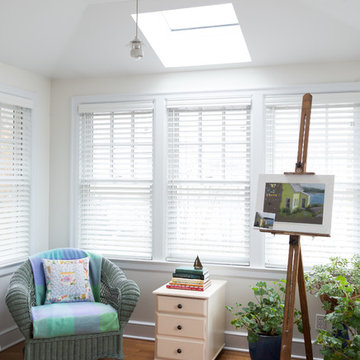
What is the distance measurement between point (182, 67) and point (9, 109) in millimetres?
1532

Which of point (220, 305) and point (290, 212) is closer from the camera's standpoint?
point (290, 212)

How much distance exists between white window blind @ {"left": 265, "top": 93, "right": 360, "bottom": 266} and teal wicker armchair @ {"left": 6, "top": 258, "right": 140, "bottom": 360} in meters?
1.31

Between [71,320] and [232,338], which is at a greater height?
[71,320]

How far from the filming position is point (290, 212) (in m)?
3.18

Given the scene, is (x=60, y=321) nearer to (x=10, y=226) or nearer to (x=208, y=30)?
(x=10, y=226)

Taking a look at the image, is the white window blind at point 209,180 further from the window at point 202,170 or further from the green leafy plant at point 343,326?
the green leafy plant at point 343,326

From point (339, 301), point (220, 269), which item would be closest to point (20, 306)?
point (220, 269)

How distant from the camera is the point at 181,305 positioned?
3473 millimetres

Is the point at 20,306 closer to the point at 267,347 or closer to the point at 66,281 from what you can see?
the point at 66,281

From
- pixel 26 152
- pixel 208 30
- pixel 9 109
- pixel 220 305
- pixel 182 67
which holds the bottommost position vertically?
pixel 220 305

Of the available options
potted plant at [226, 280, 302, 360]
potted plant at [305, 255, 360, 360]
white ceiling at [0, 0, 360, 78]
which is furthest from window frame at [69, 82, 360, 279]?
potted plant at [305, 255, 360, 360]

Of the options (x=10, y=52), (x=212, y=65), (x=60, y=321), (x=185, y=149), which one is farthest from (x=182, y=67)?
(x=60, y=321)

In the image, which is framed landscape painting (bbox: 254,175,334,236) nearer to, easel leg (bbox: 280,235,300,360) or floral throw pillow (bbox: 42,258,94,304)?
easel leg (bbox: 280,235,300,360)

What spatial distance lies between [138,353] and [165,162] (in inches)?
64.4
